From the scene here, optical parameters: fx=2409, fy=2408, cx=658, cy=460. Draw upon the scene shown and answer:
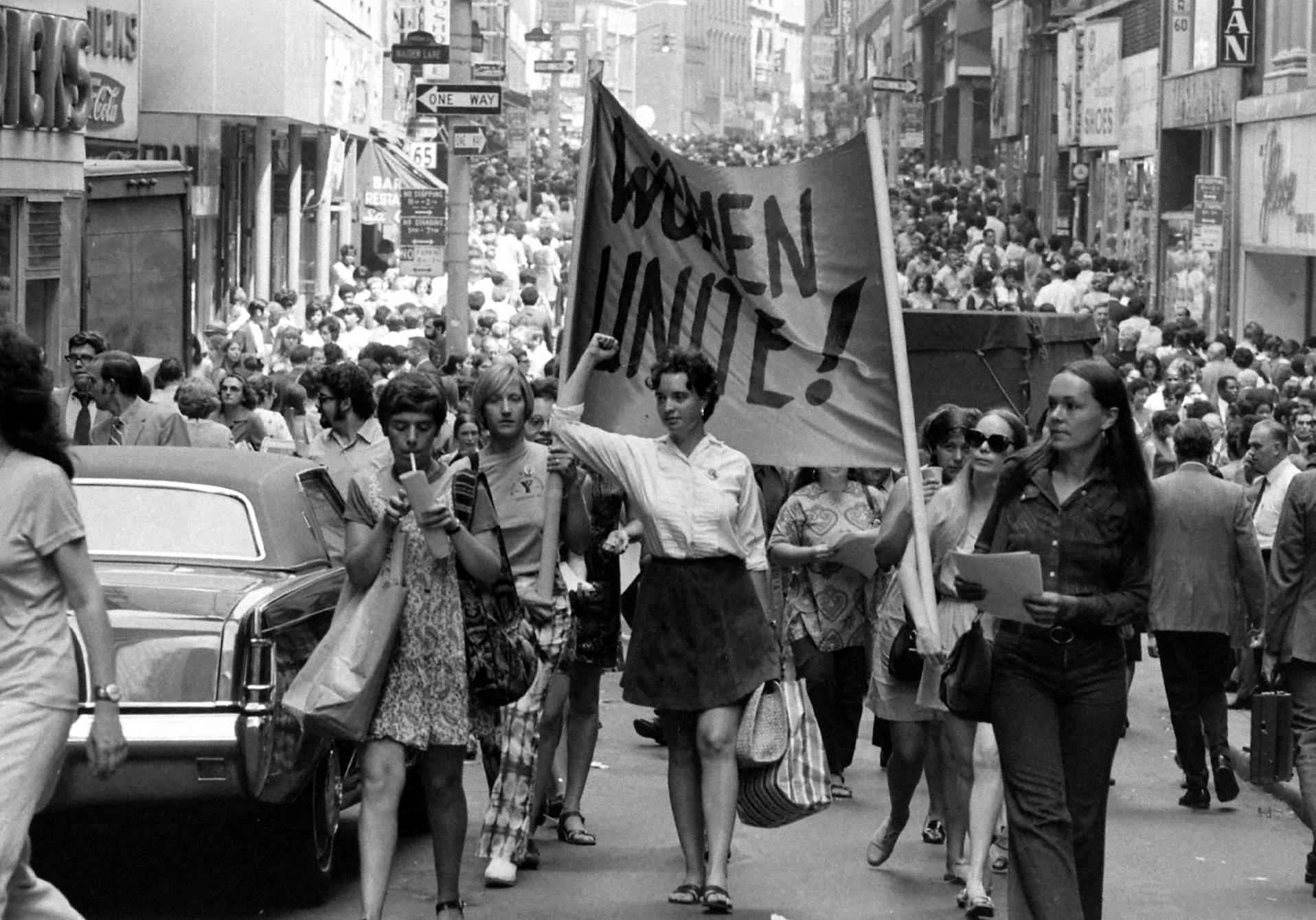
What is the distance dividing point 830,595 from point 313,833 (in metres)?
2.91

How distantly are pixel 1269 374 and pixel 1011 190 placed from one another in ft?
138

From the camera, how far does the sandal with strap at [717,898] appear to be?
7.82m

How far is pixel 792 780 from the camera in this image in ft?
25.9

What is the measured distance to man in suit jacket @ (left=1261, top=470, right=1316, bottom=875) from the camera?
8672mm

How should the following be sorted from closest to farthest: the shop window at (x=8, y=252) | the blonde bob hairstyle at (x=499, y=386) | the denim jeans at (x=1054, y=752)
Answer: the denim jeans at (x=1054, y=752)
the blonde bob hairstyle at (x=499, y=386)
the shop window at (x=8, y=252)

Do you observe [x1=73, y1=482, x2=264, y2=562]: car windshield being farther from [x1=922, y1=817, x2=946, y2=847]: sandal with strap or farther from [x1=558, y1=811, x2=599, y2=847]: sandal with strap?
[x1=922, y1=817, x2=946, y2=847]: sandal with strap

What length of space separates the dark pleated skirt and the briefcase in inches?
73.9

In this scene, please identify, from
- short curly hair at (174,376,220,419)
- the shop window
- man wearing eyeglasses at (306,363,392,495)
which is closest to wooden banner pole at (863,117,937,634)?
man wearing eyeglasses at (306,363,392,495)

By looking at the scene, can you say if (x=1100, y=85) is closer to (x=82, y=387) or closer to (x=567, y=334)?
(x=82, y=387)

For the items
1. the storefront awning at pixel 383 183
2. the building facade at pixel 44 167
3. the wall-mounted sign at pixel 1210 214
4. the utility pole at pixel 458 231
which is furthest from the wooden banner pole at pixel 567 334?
the storefront awning at pixel 383 183

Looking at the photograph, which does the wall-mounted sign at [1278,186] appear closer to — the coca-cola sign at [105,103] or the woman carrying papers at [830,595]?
the coca-cola sign at [105,103]

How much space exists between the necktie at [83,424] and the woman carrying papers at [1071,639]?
6816 mm

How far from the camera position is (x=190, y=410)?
12484 millimetres

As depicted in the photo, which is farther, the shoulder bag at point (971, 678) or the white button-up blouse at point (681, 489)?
the white button-up blouse at point (681, 489)
